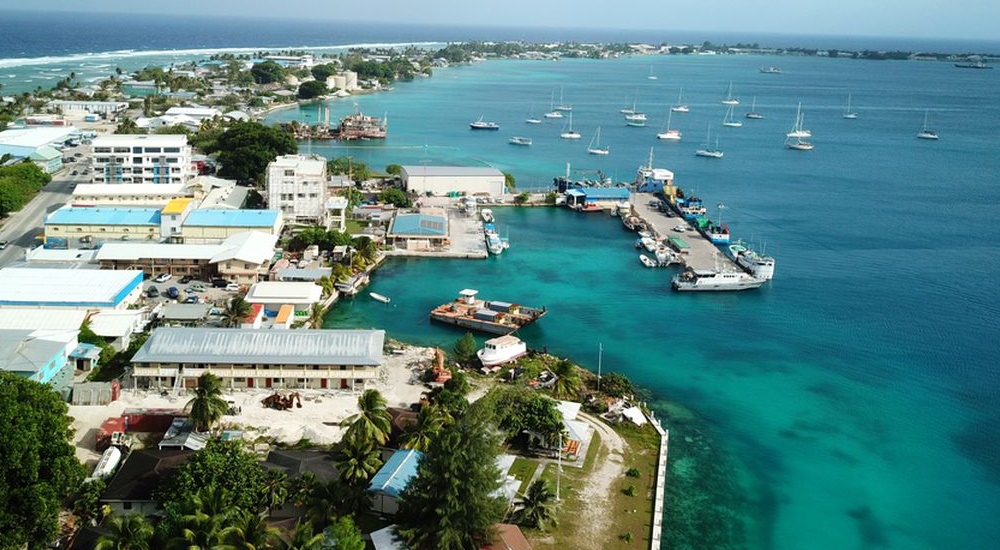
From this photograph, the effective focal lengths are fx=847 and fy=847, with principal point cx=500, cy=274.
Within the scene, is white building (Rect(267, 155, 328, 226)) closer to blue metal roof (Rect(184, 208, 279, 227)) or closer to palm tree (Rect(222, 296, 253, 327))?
blue metal roof (Rect(184, 208, 279, 227))

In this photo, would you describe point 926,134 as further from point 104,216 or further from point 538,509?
point 538,509

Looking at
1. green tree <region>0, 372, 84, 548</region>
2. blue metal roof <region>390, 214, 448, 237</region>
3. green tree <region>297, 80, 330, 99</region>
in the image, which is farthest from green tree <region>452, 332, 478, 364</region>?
green tree <region>297, 80, 330, 99</region>

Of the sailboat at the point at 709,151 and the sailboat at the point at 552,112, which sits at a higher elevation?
the sailboat at the point at 552,112

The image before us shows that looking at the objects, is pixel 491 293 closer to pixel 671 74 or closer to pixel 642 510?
pixel 642 510

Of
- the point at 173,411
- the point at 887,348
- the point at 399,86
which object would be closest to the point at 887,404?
the point at 887,348

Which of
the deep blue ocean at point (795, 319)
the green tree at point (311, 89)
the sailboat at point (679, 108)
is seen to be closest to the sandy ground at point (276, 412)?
the deep blue ocean at point (795, 319)

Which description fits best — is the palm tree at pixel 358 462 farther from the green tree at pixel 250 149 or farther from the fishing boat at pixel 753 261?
the green tree at pixel 250 149
